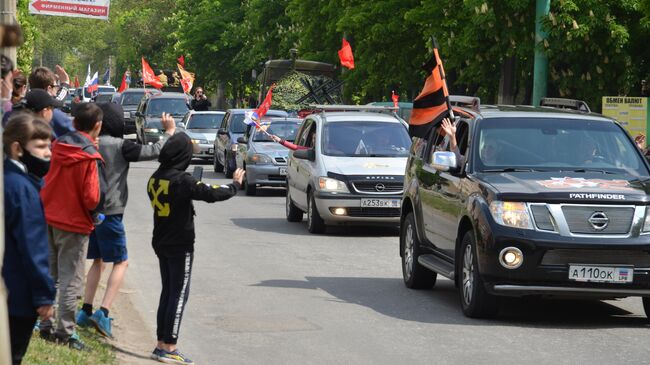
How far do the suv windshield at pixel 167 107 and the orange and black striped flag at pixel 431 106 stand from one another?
3272cm

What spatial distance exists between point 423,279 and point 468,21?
23.4 metres

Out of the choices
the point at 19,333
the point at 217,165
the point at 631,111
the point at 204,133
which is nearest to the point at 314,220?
the point at 631,111

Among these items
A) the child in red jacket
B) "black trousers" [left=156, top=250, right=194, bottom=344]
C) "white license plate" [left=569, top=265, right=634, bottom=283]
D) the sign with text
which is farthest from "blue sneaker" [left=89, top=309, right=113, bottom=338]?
the sign with text

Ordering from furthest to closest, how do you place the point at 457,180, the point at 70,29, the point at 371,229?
the point at 70,29 → the point at 371,229 → the point at 457,180

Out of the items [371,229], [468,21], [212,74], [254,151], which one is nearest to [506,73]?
[468,21]

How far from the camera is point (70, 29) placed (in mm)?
125188

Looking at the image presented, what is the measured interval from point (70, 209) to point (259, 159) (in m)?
18.2

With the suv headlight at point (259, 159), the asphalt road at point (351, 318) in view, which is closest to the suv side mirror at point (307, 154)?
the asphalt road at point (351, 318)

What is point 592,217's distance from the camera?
1123 centimetres

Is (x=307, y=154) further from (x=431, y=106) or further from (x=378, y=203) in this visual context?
(x=431, y=106)

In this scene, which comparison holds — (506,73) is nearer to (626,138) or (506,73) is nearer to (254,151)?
(254,151)

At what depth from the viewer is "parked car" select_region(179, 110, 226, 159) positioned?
128ft

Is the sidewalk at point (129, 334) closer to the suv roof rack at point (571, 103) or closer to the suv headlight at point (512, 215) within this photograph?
the suv headlight at point (512, 215)

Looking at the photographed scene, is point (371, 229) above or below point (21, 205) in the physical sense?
below
